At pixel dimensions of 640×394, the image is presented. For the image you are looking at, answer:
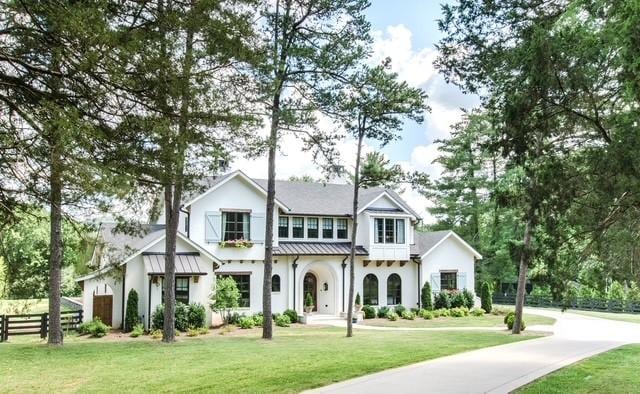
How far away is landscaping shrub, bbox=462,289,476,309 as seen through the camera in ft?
99.1

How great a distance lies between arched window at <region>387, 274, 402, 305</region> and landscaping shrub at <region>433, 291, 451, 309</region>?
2.00 metres

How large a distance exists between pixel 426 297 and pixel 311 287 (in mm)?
6103

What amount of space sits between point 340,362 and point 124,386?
177 inches

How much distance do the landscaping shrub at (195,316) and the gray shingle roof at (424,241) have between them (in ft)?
40.9

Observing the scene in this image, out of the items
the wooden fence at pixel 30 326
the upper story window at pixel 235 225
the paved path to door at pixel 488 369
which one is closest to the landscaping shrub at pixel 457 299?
the paved path to door at pixel 488 369

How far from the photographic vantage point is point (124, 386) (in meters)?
9.19

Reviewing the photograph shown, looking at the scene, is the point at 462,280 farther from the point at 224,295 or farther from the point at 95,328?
the point at 95,328

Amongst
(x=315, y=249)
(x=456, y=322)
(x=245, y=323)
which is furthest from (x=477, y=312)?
(x=245, y=323)

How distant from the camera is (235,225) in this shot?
83.3 ft

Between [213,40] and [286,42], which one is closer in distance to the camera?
[213,40]

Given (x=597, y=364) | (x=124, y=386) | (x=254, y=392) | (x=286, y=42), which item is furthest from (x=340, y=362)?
(x=286, y=42)

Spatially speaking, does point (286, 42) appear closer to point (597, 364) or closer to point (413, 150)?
point (597, 364)

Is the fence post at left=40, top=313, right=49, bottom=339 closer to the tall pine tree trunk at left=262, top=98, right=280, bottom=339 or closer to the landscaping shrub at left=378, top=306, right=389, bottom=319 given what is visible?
the tall pine tree trunk at left=262, top=98, right=280, bottom=339

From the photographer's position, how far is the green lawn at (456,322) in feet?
80.5
